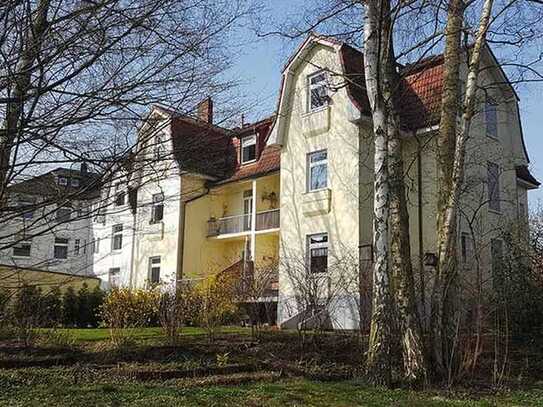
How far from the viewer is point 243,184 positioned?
25.6 metres

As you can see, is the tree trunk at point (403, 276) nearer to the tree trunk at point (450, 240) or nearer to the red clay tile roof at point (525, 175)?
the tree trunk at point (450, 240)

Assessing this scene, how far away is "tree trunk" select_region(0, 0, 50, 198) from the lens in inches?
159

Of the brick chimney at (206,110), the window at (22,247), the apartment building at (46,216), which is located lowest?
the window at (22,247)

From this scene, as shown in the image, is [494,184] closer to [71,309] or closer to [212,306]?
[212,306]

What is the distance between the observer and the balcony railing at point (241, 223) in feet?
77.6

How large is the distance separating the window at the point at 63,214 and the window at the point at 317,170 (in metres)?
16.0

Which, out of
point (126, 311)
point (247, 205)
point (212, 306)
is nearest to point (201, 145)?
point (126, 311)

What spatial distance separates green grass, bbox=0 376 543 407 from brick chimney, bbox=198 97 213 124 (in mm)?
3249

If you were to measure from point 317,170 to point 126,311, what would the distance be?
10.6 meters

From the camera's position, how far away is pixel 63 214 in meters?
4.51

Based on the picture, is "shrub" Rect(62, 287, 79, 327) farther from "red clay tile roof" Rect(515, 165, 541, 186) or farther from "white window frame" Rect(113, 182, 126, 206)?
"red clay tile roof" Rect(515, 165, 541, 186)

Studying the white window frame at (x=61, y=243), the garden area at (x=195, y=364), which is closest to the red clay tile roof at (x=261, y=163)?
the garden area at (x=195, y=364)

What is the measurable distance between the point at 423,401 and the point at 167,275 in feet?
63.0

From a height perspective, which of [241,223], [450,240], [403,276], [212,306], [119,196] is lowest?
[212,306]
